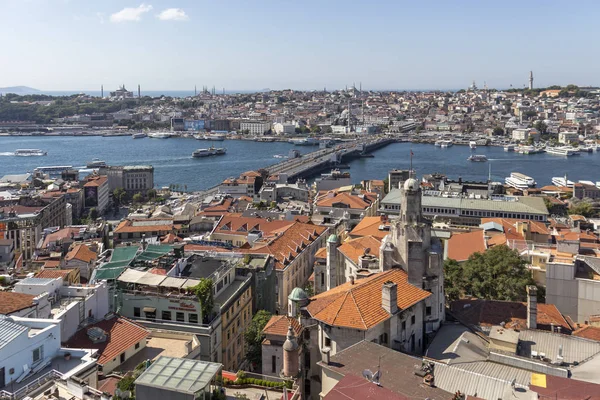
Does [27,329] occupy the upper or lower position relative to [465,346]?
upper

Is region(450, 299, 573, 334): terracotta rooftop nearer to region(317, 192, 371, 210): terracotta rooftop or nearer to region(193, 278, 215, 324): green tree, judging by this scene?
region(193, 278, 215, 324): green tree

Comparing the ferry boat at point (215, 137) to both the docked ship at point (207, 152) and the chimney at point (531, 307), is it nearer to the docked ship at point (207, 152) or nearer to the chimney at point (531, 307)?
the docked ship at point (207, 152)

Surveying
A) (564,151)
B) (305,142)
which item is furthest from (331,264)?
(305,142)

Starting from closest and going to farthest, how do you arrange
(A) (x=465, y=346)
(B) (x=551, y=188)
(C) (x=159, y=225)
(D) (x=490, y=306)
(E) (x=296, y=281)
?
(A) (x=465, y=346) → (D) (x=490, y=306) → (E) (x=296, y=281) → (C) (x=159, y=225) → (B) (x=551, y=188)

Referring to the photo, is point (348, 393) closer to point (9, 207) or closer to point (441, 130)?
point (9, 207)

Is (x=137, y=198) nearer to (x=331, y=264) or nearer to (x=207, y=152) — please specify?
(x=331, y=264)

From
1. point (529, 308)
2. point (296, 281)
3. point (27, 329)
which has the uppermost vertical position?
point (27, 329)

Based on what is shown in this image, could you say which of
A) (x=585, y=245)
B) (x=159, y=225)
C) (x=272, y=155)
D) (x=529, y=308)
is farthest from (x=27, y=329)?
(x=272, y=155)

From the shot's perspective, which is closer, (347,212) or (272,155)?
(347,212)
